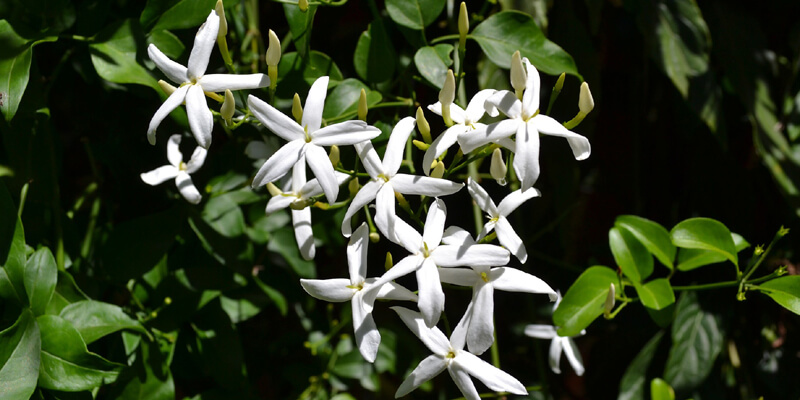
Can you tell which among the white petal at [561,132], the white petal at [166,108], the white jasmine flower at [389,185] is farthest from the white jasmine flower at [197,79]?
the white petal at [561,132]

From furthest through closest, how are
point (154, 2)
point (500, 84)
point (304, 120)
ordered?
point (500, 84) → point (154, 2) → point (304, 120)

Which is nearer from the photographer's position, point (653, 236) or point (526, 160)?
point (526, 160)

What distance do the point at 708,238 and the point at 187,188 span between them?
0.50m

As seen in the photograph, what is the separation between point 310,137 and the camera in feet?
1.60

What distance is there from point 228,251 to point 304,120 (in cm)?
23

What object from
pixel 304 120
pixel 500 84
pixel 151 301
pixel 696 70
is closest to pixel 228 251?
pixel 151 301

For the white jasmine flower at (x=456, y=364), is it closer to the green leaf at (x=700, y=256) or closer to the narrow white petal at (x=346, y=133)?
the narrow white petal at (x=346, y=133)

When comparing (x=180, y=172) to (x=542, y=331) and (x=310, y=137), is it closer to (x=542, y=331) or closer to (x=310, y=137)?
(x=310, y=137)

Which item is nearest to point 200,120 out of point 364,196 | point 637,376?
point 364,196

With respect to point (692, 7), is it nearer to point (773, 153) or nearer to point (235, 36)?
point (773, 153)

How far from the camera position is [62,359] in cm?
55

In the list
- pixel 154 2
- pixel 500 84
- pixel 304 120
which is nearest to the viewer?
pixel 304 120

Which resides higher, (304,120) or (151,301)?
(304,120)

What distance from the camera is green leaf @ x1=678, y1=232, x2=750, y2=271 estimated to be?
0.63 metres
